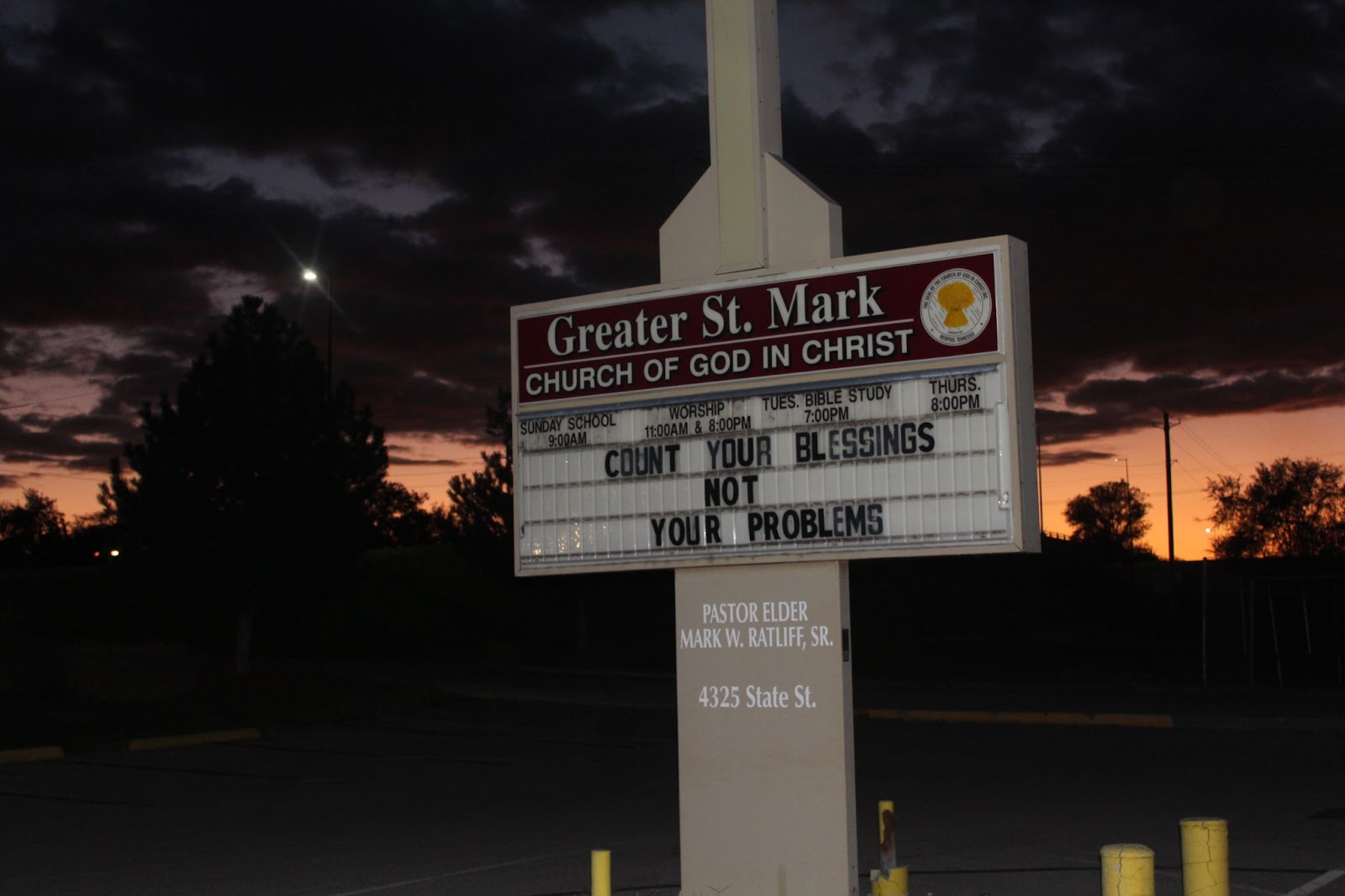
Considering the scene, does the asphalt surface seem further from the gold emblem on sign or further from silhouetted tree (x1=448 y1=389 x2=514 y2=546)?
silhouetted tree (x1=448 y1=389 x2=514 y2=546)

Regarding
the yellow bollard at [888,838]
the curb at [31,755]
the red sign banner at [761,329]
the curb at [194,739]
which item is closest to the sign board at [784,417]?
the red sign banner at [761,329]

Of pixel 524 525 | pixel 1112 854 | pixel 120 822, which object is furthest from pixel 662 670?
pixel 1112 854

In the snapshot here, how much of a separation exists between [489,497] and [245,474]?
10.9 metres

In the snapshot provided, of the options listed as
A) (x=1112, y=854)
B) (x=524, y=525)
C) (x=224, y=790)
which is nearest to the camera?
(x=1112, y=854)

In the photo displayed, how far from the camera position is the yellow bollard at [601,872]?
Result: 21.6ft

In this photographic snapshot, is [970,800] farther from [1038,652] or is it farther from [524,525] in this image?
[1038,652]

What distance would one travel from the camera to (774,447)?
28.2 feet

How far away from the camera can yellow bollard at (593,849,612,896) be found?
21.6ft

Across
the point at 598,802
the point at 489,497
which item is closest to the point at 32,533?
the point at 489,497

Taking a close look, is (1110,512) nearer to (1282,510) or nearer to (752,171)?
(1282,510)

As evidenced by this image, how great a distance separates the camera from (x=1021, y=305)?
790 centimetres

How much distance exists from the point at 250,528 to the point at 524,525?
24989mm

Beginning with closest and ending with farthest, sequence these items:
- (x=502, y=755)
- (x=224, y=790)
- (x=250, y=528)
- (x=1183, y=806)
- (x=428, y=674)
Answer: (x=1183, y=806)
(x=224, y=790)
(x=502, y=755)
(x=250, y=528)
(x=428, y=674)

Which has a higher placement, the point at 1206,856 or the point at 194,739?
the point at 1206,856
